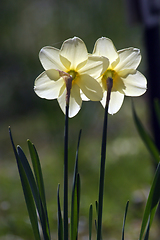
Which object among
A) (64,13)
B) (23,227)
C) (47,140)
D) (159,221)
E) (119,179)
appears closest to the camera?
(23,227)

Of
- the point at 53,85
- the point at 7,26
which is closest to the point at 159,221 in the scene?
the point at 53,85

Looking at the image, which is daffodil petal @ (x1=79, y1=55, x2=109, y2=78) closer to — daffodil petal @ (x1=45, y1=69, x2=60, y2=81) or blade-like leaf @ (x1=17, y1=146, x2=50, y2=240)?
daffodil petal @ (x1=45, y1=69, x2=60, y2=81)

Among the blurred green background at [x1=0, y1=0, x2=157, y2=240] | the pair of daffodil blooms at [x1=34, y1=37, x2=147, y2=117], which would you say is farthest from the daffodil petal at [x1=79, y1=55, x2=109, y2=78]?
the blurred green background at [x1=0, y1=0, x2=157, y2=240]

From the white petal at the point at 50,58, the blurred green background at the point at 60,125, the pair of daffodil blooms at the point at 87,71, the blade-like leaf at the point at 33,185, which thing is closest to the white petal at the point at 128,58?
the pair of daffodil blooms at the point at 87,71

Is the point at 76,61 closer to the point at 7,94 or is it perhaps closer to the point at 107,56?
the point at 107,56

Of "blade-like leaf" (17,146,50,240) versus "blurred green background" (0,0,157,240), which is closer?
"blade-like leaf" (17,146,50,240)

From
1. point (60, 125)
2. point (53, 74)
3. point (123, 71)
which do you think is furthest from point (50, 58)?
point (60, 125)

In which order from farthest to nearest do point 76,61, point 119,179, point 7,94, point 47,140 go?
point 7,94 < point 47,140 < point 119,179 < point 76,61
